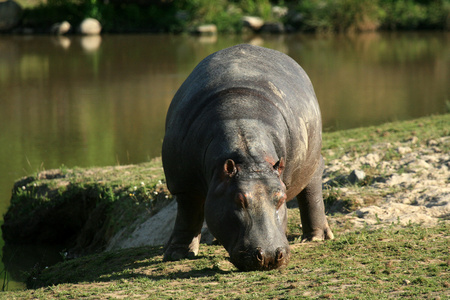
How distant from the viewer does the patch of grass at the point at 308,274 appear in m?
3.93

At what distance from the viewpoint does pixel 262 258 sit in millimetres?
3861

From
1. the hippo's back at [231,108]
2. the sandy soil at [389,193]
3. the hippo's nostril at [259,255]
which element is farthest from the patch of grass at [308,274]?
the hippo's back at [231,108]

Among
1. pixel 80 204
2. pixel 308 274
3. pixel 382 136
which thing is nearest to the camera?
pixel 308 274

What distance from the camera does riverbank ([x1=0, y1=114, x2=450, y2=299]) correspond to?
4180 millimetres

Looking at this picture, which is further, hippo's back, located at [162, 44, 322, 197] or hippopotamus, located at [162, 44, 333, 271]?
hippo's back, located at [162, 44, 322, 197]

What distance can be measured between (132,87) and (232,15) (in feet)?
53.5

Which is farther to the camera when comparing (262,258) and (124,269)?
(124,269)

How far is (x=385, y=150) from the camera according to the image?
26.6 ft

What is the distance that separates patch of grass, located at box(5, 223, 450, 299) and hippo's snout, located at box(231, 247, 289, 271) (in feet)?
0.56

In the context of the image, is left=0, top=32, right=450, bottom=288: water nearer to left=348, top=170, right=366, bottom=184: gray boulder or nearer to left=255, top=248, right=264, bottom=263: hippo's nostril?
left=348, top=170, right=366, bottom=184: gray boulder

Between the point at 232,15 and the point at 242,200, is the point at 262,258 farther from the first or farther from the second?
the point at 232,15

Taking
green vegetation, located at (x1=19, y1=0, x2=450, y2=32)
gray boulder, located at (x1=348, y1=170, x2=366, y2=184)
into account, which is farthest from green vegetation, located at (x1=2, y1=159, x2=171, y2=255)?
green vegetation, located at (x1=19, y1=0, x2=450, y2=32)

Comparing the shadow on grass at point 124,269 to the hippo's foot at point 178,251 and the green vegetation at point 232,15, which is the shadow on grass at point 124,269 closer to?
the hippo's foot at point 178,251

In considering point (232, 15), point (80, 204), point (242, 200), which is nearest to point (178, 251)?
point (242, 200)
